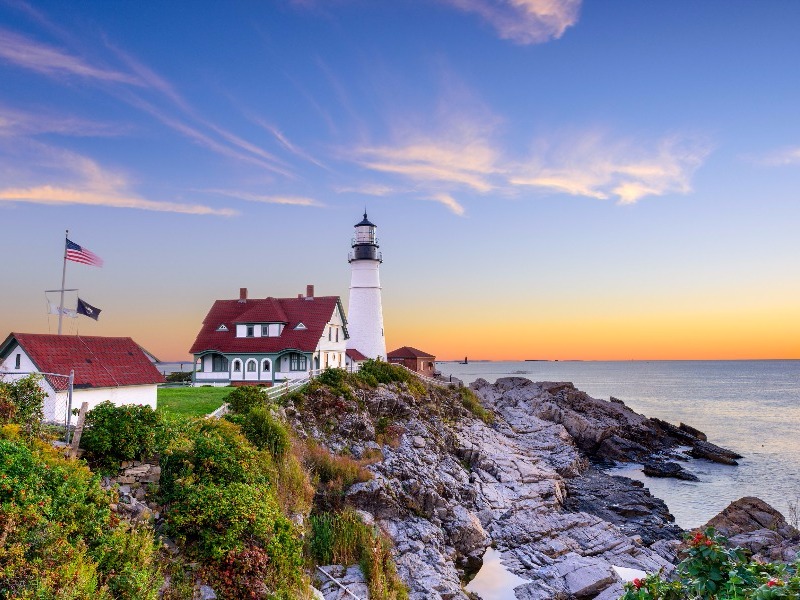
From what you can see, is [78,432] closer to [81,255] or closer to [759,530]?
[81,255]

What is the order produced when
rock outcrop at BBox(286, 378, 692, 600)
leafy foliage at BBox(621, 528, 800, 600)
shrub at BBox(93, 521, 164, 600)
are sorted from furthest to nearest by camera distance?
1. rock outcrop at BBox(286, 378, 692, 600)
2. shrub at BBox(93, 521, 164, 600)
3. leafy foliage at BBox(621, 528, 800, 600)

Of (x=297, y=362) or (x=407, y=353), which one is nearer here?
(x=297, y=362)

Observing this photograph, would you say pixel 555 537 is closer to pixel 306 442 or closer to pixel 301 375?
pixel 306 442

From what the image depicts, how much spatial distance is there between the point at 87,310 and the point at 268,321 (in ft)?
64.1

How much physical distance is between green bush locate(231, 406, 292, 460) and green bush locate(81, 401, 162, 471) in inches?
181

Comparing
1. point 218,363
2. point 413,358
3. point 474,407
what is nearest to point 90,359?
point 218,363

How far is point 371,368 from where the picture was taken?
1506 inches

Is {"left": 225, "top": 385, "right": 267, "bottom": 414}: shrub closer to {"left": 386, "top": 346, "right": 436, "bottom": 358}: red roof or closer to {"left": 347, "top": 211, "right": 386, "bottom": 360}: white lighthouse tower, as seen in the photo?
{"left": 347, "top": 211, "right": 386, "bottom": 360}: white lighthouse tower

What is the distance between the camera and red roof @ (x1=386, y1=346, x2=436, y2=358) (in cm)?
6122

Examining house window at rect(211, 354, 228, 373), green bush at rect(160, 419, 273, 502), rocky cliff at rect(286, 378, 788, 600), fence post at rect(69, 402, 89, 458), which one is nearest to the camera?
fence post at rect(69, 402, 89, 458)

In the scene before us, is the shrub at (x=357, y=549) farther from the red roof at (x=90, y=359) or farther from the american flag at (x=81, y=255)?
the american flag at (x=81, y=255)

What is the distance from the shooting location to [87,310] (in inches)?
882

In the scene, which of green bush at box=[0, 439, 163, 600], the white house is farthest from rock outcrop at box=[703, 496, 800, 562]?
the white house

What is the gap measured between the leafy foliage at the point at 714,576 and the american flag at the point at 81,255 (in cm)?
2180
